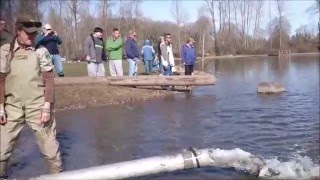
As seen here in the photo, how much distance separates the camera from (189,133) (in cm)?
944

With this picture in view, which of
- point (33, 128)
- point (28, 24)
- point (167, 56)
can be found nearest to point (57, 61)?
point (167, 56)

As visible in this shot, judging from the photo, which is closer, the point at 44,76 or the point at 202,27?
the point at 44,76

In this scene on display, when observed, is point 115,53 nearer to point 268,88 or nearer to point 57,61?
point 57,61

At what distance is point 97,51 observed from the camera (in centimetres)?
1464

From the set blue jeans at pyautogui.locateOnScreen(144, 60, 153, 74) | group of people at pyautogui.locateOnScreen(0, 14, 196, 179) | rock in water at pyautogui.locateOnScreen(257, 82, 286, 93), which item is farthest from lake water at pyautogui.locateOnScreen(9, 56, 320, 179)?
blue jeans at pyautogui.locateOnScreen(144, 60, 153, 74)

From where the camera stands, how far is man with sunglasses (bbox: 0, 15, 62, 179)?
5.67 meters

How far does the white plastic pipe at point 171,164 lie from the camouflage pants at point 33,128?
19.9 inches

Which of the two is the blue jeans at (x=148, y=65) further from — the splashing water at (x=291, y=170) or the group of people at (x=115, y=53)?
the splashing water at (x=291, y=170)

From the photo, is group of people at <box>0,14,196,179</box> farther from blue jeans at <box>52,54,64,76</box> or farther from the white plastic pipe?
blue jeans at <box>52,54,64,76</box>

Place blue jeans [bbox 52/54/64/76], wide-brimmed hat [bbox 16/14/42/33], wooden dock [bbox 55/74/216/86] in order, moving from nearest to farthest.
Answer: wide-brimmed hat [bbox 16/14/42/33], wooden dock [bbox 55/74/216/86], blue jeans [bbox 52/54/64/76]

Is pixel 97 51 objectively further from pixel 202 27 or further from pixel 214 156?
pixel 202 27

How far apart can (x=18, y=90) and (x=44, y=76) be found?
36 centimetres

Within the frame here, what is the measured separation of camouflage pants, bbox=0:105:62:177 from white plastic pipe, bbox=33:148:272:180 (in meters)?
0.51

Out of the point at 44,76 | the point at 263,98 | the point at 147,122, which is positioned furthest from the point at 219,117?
the point at 44,76
